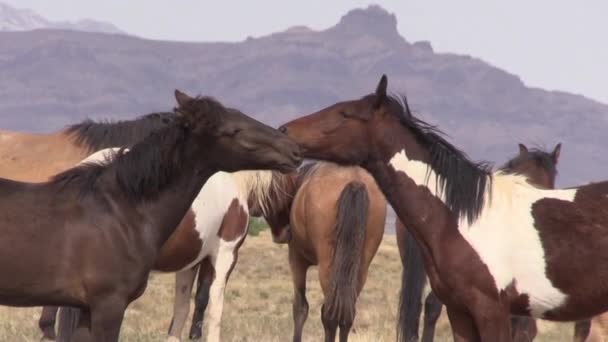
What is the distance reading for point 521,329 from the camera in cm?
1070

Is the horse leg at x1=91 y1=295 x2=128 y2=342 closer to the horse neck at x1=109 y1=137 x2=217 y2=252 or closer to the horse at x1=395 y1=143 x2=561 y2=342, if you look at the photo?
the horse neck at x1=109 y1=137 x2=217 y2=252

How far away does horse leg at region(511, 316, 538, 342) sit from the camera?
10484mm

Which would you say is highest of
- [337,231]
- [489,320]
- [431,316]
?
[337,231]

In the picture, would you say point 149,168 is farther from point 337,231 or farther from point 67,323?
point 337,231

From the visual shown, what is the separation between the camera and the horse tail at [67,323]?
27.4ft

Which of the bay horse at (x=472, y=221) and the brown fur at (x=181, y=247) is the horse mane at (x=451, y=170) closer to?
the bay horse at (x=472, y=221)

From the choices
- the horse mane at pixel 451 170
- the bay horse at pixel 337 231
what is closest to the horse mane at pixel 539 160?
the bay horse at pixel 337 231

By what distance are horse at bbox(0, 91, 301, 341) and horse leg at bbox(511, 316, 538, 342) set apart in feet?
14.6

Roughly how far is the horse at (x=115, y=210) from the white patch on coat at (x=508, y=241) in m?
0.91

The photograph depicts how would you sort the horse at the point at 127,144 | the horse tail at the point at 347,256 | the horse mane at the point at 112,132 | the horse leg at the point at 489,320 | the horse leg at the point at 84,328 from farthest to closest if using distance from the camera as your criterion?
the horse tail at the point at 347,256, the horse mane at the point at 112,132, the horse at the point at 127,144, the horse leg at the point at 489,320, the horse leg at the point at 84,328

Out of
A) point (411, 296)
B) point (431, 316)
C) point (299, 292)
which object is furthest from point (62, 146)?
point (431, 316)

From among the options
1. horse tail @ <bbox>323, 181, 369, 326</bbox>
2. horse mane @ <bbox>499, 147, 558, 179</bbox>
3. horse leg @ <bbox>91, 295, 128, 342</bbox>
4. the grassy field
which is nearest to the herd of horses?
horse leg @ <bbox>91, 295, 128, 342</bbox>

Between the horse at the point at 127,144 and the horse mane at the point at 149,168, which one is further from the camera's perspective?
the horse at the point at 127,144

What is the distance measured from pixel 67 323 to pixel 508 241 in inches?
133
